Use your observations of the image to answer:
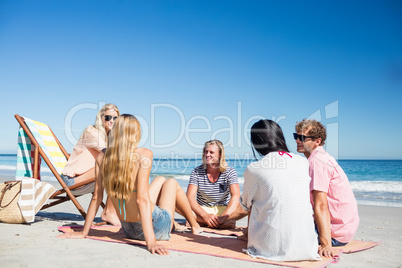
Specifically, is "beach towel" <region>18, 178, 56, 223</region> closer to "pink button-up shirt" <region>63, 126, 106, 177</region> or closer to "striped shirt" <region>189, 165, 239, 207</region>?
"pink button-up shirt" <region>63, 126, 106, 177</region>

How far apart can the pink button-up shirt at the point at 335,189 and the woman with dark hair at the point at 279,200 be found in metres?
0.24

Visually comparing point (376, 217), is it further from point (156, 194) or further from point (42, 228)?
point (42, 228)

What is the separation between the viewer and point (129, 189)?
299 cm

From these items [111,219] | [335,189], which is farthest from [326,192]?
[111,219]

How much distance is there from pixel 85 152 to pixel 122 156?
1.90 metres

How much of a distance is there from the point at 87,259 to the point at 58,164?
2.42 metres

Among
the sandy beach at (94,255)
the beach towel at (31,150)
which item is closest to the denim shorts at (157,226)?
the sandy beach at (94,255)

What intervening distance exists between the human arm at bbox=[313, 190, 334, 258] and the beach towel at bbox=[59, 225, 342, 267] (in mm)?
87

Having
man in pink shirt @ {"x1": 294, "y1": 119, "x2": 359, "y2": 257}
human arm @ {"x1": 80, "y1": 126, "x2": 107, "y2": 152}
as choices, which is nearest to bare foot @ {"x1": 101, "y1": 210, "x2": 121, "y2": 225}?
human arm @ {"x1": 80, "y1": 126, "x2": 107, "y2": 152}

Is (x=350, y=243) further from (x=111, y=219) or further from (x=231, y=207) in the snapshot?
(x=111, y=219)

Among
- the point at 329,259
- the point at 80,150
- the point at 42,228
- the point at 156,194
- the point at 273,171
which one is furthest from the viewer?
the point at 80,150

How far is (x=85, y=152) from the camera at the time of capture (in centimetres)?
461

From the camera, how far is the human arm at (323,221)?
2.83 metres

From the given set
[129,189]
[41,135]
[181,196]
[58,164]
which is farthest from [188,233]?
[41,135]
